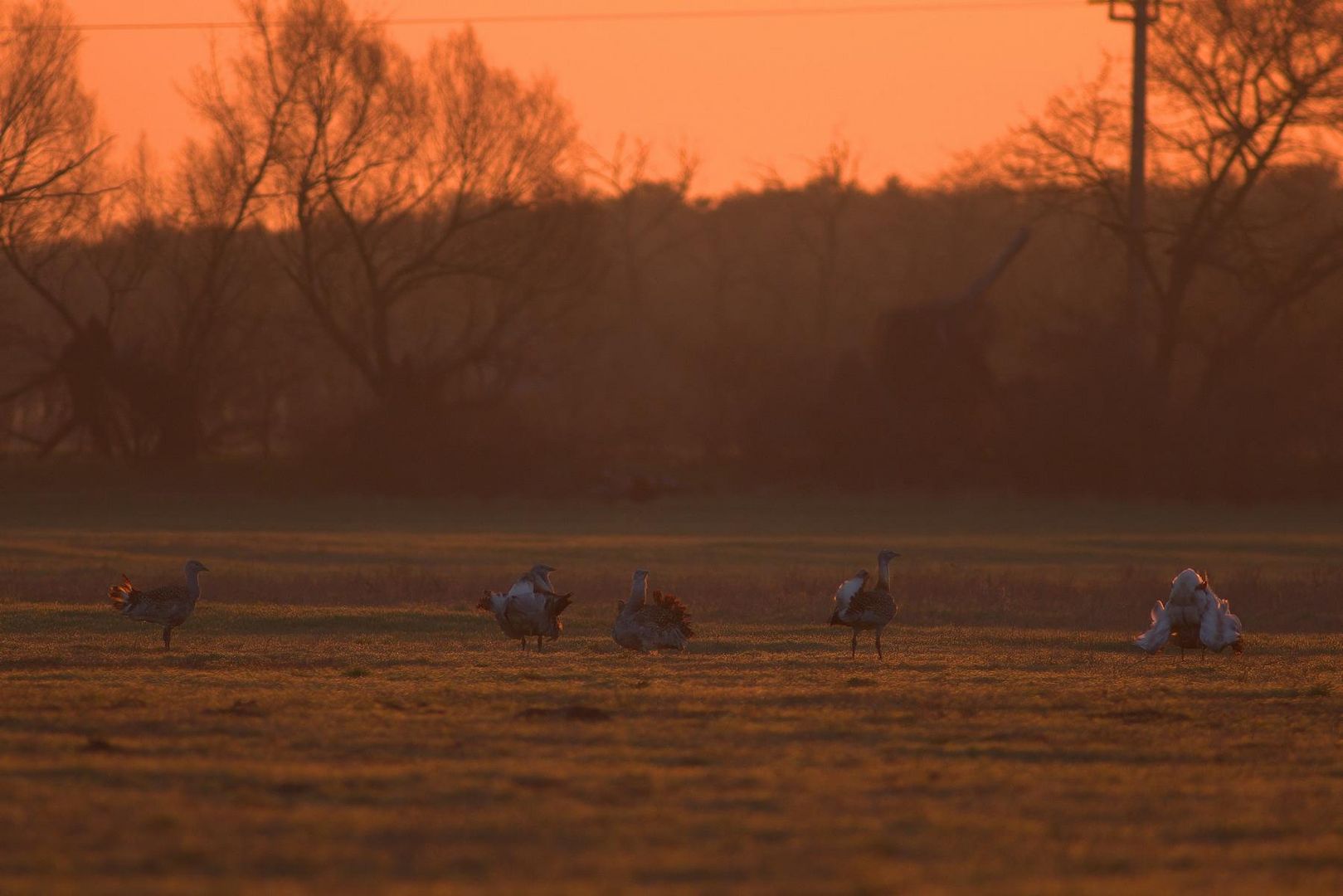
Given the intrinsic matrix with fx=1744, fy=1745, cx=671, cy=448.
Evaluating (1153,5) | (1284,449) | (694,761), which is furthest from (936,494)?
(694,761)

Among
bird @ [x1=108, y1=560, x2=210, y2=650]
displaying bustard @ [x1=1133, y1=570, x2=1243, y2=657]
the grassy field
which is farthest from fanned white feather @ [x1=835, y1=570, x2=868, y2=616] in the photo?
bird @ [x1=108, y1=560, x2=210, y2=650]

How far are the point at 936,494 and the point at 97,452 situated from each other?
2940cm

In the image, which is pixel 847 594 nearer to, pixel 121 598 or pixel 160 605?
pixel 160 605

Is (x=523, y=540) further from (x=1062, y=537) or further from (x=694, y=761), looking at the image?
(x=694, y=761)

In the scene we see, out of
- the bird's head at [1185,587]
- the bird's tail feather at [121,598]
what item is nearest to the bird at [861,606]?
the bird's head at [1185,587]

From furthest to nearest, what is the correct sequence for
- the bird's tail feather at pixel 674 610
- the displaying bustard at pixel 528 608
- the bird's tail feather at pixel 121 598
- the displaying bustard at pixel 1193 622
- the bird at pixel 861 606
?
the displaying bustard at pixel 1193 622 < the displaying bustard at pixel 528 608 < the bird's tail feather at pixel 674 610 < the bird's tail feather at pixel 121 598 < the bird at pixel 861 606

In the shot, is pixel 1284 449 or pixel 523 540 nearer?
pixel 523 540

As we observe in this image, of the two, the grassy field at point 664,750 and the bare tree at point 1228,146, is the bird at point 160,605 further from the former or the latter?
the bare tree at point 1228,146

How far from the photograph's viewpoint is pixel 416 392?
2409 inches

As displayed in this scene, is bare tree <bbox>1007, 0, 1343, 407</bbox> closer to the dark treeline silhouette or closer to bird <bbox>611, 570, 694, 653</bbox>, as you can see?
the dark treeline silhouette

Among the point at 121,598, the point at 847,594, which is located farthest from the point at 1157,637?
the point at 121,598

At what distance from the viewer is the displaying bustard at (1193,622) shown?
18953mm

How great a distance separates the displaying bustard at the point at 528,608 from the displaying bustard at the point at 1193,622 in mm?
6437

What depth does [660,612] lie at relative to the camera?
1850 centimetres
